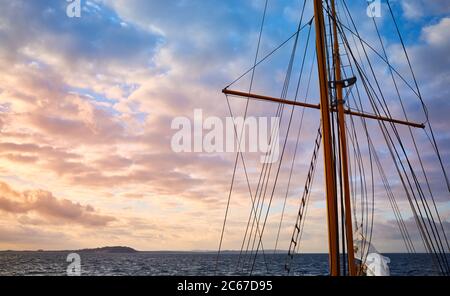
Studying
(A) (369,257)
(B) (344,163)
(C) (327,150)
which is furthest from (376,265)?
(C) (327,150)

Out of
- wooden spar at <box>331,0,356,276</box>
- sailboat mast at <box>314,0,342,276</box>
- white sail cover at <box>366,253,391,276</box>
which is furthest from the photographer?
white sail cover at <box>366,253,391,276</box>

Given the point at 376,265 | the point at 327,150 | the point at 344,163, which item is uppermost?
the point at 344,163

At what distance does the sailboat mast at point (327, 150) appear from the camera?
32.0 feet

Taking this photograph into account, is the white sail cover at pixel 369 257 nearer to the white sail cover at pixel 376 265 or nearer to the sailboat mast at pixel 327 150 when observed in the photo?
the white sail cover at pixel 376 265

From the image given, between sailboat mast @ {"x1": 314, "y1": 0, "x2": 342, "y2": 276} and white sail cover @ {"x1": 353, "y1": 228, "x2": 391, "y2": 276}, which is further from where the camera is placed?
white sail cover @ {"x1": 353, "y1": 228, "x2": 391, "y2": 276}

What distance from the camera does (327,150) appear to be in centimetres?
1062

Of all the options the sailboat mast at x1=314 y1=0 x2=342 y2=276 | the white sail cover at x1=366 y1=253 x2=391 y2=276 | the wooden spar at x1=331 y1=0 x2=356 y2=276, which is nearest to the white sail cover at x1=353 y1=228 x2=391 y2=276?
the white sail cover at x1=366 y1=253 x2=391 y2=276

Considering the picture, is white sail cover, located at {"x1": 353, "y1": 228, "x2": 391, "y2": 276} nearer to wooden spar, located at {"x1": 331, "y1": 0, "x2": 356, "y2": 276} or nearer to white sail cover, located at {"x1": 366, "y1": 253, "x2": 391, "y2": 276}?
white sail cover, located at {"x1": 366, "y1": 253, "x2": 391, "y2": 276}

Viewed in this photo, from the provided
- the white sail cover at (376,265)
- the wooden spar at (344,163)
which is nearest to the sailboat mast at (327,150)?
the wooden spar at (344,163)

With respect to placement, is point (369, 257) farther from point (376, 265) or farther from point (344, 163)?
point (344, 163)

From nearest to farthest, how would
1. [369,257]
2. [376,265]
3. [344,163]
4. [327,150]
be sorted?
[327,150], [344,163], [376,265], [369,257]

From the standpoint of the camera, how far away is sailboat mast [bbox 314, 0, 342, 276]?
9.74 m
